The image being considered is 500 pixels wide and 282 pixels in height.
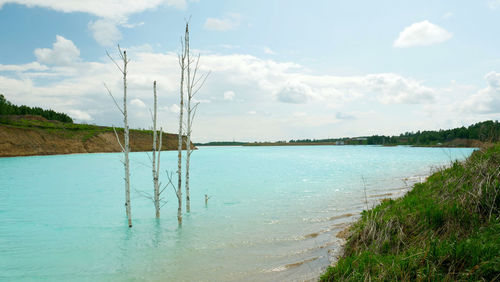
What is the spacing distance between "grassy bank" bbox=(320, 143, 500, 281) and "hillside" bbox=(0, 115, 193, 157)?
89.3 meters

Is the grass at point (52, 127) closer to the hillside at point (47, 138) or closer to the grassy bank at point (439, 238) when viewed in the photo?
the hillside at point (47, 138)

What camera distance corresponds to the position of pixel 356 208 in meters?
15.8

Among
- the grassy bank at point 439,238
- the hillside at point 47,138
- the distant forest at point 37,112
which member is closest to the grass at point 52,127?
the hillside at point 47,138

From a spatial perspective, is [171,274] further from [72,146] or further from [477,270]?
[72,146]

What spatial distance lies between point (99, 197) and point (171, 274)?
17.7m

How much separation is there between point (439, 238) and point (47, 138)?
98.3 meters

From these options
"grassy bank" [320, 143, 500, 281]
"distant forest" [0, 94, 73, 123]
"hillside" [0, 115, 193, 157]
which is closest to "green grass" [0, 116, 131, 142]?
"hillside" [0, 115, 193, 157]

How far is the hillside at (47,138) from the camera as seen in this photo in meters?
71.2

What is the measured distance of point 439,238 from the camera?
567 cm

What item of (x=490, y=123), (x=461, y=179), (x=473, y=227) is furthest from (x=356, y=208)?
(x=473, y=227)

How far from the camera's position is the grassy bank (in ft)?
14.4

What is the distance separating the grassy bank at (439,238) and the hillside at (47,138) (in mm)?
89314

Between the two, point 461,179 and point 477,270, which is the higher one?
point 461,179

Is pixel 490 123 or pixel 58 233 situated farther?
pixel 58 233
